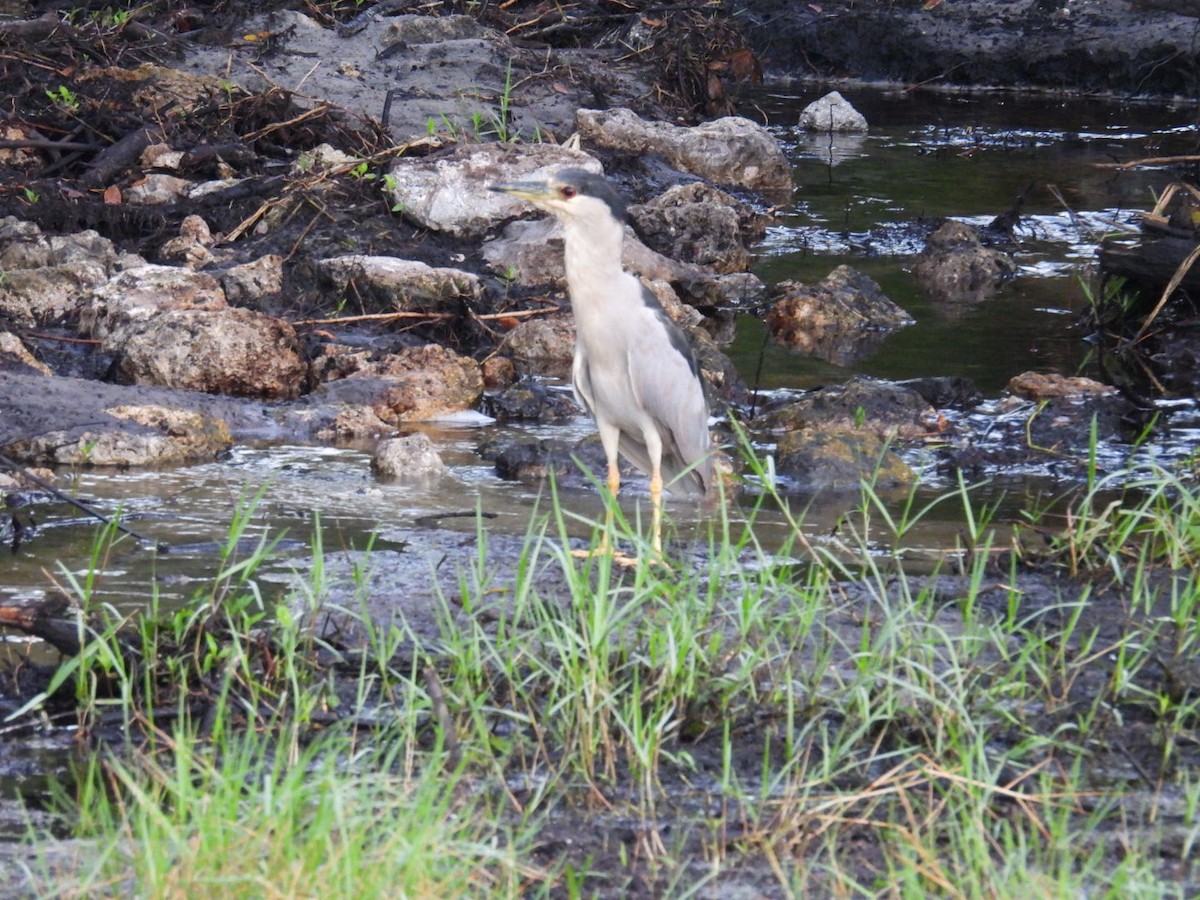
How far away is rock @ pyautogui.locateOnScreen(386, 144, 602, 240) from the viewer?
389 inches

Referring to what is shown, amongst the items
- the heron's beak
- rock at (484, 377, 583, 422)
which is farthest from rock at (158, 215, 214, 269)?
the heron's beak

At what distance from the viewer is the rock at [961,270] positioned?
33.9 feet

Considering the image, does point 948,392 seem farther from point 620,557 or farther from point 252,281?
point 252,281

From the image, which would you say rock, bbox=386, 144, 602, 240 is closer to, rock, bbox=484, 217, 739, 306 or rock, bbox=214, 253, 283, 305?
rock, bbox=484, 217, 739, 306

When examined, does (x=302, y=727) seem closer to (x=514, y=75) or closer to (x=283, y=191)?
(x=283, y=191)

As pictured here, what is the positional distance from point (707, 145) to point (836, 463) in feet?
22.0

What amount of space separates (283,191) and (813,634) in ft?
20.9

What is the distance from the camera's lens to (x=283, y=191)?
9.77 metres

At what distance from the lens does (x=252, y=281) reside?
8680mm

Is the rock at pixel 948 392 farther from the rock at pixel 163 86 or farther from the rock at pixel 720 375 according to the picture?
the rock at pixel 163 86

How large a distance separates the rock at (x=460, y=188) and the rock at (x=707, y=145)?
2.34 m

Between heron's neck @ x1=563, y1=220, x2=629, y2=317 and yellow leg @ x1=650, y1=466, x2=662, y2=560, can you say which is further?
heron's neck @ x1=563, y1=220, x2=629, y2=317

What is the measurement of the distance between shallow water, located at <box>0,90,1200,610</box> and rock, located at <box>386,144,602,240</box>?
1.73 m

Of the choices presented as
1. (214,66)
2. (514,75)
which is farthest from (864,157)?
(214,66)
